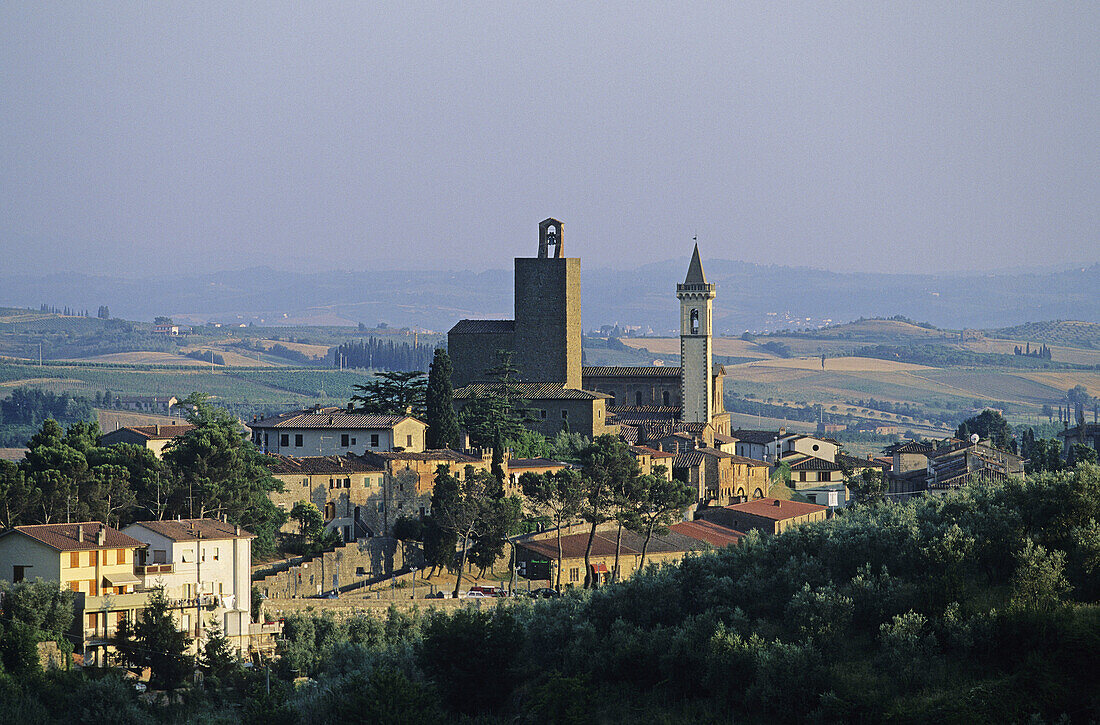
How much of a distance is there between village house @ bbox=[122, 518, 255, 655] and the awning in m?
0.27

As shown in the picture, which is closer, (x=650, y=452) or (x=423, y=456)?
(x=423, y=456)

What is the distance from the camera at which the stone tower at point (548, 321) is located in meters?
70.4

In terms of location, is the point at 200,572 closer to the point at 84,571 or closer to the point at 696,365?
the point at 84,571

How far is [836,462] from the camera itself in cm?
7175

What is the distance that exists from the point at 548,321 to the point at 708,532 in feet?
65.0

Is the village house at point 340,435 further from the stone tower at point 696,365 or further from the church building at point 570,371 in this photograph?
the stone tower at point 696,365

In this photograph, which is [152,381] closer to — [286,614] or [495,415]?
[495,415]

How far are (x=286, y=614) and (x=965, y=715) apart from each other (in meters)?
23.0

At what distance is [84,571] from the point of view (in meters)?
37.0

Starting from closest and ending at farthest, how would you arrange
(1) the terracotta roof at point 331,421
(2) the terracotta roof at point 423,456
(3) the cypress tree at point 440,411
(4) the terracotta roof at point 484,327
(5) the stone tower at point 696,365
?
(2) the terracotta roof at point 423,456, (1) the terracotta roof at point 331,421, (3) the cypress tree at point 440,411, (4) the terracotta roof at point 484,327, (5) the stone tower at point 696,365

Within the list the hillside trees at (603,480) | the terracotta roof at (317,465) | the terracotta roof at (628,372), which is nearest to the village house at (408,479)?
the terracotta roof at (317,465)

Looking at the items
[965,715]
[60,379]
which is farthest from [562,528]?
[60,379]

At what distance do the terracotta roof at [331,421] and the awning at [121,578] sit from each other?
688 inches

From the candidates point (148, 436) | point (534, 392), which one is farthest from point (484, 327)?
point (148, 436)
